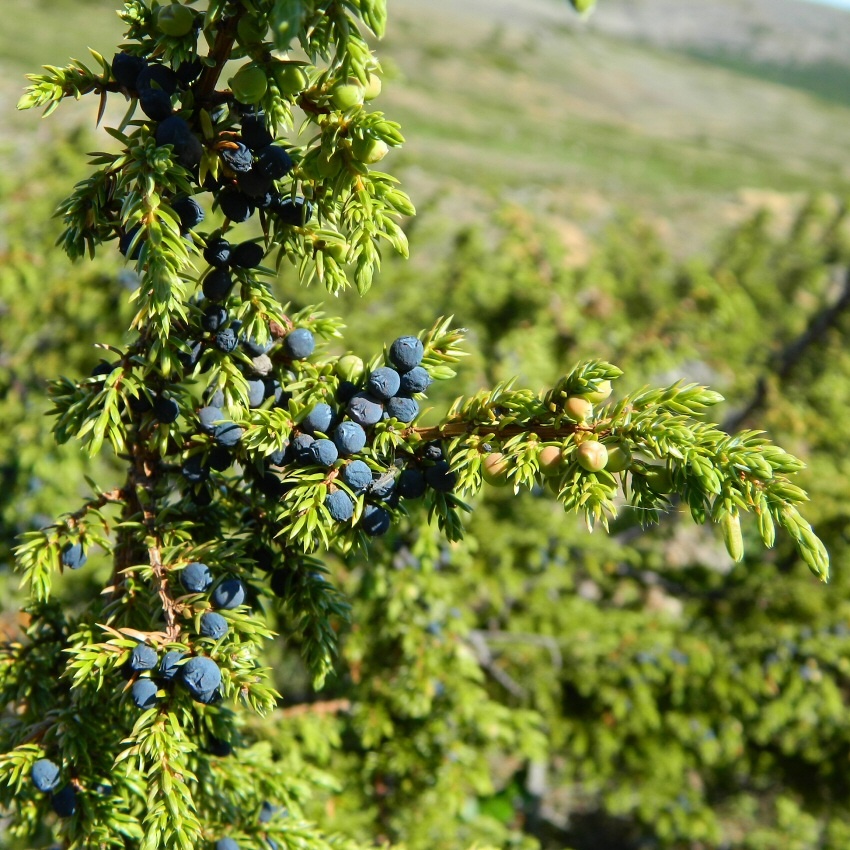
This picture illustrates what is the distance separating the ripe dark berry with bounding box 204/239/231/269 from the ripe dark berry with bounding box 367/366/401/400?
34cm

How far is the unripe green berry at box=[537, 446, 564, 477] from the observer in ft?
3.92

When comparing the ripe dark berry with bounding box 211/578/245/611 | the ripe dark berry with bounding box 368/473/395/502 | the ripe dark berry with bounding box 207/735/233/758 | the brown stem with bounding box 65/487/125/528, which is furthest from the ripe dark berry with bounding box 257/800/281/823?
the ripe dark berry with bounding box 368/473/395/502

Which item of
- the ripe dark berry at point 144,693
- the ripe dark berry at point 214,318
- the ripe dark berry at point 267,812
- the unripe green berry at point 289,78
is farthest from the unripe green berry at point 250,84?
the ripe dark berry at point 267,812

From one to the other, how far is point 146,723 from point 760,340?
15.0 ft

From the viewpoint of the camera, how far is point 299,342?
137 centimetres

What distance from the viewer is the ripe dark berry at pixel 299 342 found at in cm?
137

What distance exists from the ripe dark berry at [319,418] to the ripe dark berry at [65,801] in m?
0.83

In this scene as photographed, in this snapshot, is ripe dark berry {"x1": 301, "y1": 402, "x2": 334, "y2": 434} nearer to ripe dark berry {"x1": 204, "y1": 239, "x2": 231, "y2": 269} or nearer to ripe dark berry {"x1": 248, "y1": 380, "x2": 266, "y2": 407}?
ripe dark berry {"x1": 248, "y1": 380, "x2": 266, "y2": 407}

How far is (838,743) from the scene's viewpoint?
362 cm

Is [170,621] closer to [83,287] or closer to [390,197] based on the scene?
[390,197]

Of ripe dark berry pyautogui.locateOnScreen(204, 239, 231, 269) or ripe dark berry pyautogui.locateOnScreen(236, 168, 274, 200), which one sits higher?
ripe dark berry pyautogui.locateOnScreen(236, 168, 274, 200)

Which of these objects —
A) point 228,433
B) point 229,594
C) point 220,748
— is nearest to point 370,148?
point 228,433

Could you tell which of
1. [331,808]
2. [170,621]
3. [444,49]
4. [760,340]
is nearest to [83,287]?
[331,808]

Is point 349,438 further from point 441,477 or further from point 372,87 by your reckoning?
point 372,87
